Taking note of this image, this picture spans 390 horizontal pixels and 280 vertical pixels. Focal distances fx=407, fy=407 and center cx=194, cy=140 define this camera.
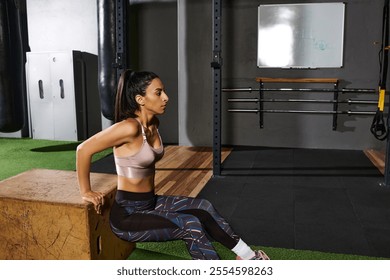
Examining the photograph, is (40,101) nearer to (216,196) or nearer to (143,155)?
(216,196)

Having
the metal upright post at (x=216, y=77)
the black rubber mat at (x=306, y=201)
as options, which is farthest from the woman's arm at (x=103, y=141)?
the metal upright post at (x=216, y=77)

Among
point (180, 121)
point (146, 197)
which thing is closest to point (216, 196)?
point (146, 197)

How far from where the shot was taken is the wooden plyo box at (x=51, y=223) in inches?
66.7

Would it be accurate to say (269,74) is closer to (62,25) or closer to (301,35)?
(301,35)

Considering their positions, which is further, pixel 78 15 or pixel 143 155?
pixel 78 15

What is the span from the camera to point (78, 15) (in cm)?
604

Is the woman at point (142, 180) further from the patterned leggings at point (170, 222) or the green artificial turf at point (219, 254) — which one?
the green artificial turf at point (219, 254)

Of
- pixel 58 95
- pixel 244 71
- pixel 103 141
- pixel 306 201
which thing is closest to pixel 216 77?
pixel 306 201

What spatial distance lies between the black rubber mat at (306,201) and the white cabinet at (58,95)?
7.94 feet

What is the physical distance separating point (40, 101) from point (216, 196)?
3.71m

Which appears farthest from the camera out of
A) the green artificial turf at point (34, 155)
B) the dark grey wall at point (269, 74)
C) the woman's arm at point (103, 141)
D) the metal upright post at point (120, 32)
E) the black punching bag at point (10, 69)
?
the dark grey wall at point (269, 74)

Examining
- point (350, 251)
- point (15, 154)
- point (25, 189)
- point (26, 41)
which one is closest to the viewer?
point (25, 189)

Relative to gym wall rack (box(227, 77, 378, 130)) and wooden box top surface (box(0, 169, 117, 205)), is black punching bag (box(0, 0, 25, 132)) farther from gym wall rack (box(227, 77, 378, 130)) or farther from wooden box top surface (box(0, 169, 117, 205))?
wooden box top surface (box(0, 169, 117, 205))

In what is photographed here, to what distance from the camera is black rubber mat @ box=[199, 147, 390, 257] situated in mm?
2488
